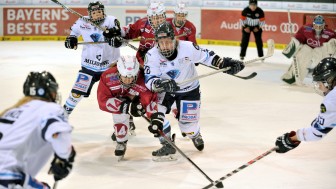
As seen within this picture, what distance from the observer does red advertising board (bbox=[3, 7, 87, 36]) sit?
13.1 metres

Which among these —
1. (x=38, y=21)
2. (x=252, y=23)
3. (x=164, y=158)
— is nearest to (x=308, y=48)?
(x=252, y=23)

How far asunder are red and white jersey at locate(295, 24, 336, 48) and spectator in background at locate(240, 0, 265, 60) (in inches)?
87.4

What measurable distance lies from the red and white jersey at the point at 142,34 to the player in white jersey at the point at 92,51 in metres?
0.16

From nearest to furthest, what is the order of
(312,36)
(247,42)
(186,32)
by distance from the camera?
(186,32), (312,36), (247,42)

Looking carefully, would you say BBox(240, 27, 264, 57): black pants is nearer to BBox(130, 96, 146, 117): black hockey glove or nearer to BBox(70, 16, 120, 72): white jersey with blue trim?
BBox(70, 16, 120, 72): white jersey with blue trim

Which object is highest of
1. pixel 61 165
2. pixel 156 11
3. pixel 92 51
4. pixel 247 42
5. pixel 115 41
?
pixel 156 11

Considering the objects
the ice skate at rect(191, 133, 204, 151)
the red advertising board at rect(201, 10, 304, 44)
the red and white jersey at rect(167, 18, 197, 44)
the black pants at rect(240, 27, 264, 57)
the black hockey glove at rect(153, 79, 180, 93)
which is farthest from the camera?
the red advertising board at rect(201, 10, 304, 44)

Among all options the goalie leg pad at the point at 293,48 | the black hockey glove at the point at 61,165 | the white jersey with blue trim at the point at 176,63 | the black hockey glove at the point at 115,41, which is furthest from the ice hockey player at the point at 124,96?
the goalie leg pad at the point at 293,48

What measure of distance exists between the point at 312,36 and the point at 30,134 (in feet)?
21.3

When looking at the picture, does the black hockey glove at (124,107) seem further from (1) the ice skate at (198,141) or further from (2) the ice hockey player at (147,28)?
(2) the ice hockey player at (147,28)

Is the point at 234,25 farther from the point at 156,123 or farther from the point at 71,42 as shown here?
the point at 156,123

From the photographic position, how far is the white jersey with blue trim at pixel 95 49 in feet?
21.0

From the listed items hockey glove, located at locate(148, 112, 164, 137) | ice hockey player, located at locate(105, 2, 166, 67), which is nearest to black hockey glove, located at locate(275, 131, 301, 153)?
hockey glove, located at locate(148, 112, 164, 137)

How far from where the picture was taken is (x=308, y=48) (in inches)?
360
